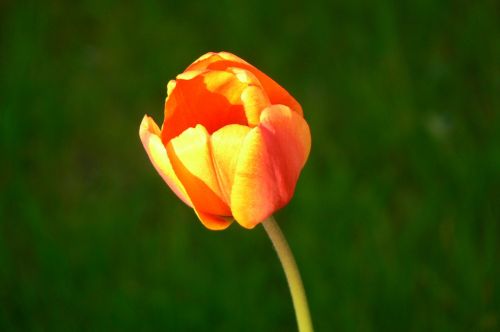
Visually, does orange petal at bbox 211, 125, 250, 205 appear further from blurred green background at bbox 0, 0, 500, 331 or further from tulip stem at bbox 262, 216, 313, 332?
blurred green background at bbox 0, 0, 500, 331

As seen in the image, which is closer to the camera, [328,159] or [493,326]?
[493,326]

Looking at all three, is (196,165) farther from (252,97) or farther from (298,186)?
(298,186)

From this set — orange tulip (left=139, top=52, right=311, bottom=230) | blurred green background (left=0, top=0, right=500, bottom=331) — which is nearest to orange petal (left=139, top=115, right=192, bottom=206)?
orange tulip (left=139, top=52, right=311, bottom=230)

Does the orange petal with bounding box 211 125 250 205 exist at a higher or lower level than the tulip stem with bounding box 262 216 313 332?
higher

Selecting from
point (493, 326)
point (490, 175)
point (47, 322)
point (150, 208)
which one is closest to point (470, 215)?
point (490, 175)

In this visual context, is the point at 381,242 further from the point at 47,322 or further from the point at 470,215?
the point at 47,322
